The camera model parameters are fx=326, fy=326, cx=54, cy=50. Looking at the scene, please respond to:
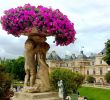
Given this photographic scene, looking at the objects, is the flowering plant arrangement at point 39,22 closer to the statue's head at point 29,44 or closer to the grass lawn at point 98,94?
the statue's head at point 29,44

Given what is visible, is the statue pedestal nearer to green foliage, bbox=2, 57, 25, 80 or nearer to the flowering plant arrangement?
the flowering plant arrangement

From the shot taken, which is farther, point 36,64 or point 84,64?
point 84,64

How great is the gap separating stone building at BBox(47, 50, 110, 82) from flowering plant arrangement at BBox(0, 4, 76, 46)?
294ft

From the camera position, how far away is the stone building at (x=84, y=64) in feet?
337

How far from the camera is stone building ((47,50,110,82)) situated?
10269 centimetres

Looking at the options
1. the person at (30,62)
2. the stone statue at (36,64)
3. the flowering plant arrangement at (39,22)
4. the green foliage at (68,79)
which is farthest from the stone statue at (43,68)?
the green foliage at (68,79)

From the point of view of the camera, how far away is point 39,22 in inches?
338

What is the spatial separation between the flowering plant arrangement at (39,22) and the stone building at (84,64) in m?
89.6

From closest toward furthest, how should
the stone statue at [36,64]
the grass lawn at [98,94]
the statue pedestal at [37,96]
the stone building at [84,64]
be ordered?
the statue pedestal at [37,96] < the stone statue at [36,64] < the grass lawn at [98,94] < the stone building at [84,64]

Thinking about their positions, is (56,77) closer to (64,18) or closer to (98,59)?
(64,18)

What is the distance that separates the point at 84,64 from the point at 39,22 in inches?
4128

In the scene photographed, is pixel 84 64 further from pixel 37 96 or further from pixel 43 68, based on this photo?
pixel 37 96

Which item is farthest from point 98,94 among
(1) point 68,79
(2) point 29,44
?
(2) point 29,44

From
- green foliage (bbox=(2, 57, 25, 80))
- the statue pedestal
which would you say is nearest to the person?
the statue pedestal
